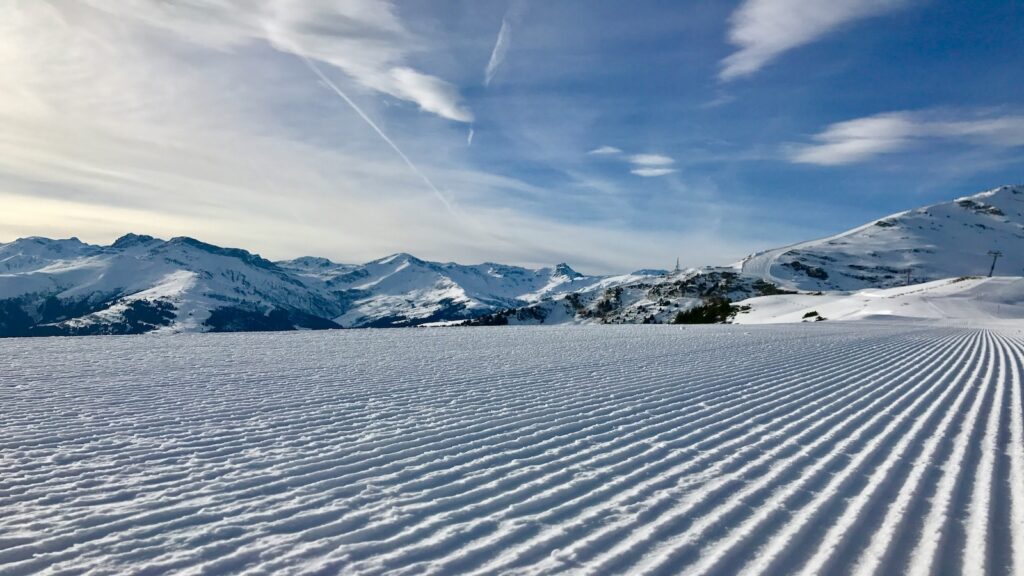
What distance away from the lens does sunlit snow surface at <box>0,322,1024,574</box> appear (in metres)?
4.05

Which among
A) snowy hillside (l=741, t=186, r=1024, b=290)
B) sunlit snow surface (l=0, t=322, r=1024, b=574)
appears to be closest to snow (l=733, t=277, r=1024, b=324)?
sunlit snow surface (l=0, t=322, r=1024, b=574)

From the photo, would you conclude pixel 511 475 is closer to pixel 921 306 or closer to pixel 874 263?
pixel 921 306

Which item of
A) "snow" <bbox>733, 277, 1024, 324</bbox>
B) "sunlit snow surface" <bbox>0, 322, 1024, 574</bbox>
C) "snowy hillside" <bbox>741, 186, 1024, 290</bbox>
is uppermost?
"snowy hillside" <bbox>741, 186, 1024, 290</bbox>

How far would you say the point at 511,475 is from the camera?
5.84 meters

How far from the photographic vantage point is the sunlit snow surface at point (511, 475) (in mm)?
4047

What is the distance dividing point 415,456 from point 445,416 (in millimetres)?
2245

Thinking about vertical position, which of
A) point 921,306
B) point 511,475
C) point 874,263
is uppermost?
point 874,263

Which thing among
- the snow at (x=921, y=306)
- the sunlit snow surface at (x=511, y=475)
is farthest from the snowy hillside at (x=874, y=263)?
the sunlit snow surface at (x=511, y=475)

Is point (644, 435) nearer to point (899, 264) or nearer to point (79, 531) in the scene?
point (79, 531)

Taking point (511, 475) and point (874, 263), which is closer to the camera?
point (511, 475)

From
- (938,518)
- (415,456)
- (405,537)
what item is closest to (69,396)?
(415,456)

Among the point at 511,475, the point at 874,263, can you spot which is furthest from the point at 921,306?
the point at 874,263

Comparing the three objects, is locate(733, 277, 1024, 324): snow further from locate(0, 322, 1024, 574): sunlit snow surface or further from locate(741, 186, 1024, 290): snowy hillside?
locate(741, 186, 1024, 290): snowy hillside

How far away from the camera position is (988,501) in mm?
5062
